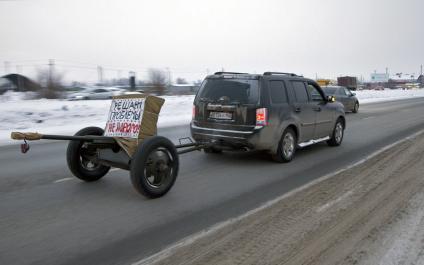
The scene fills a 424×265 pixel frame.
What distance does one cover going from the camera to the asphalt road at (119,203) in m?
4.13

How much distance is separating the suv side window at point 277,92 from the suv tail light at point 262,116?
1.22 ft

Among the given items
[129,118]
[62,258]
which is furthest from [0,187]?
[62,258]

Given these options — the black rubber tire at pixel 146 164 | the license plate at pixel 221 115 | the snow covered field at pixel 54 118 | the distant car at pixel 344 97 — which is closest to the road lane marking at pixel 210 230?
the black rubber tire at pixel 146 164

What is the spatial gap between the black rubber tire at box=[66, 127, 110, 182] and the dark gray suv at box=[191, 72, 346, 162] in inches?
84.2

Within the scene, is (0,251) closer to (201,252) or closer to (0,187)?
(201,252)

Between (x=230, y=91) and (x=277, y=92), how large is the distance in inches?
37.4

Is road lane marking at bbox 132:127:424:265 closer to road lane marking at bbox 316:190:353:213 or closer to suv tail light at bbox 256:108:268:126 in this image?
road lane marking at bbox 316:190:353:213

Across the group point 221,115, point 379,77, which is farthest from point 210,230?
point 379,77

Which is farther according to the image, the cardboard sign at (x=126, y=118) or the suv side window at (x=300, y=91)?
the suv side window at (x=300, y=91)

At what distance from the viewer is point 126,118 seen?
6145mm

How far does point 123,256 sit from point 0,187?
3.56 metres

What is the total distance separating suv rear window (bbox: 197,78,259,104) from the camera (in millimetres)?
7875

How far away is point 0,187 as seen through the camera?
6.48 metres

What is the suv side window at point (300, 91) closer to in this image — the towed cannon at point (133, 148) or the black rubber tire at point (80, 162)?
the towed cannon at point (133, 148)
